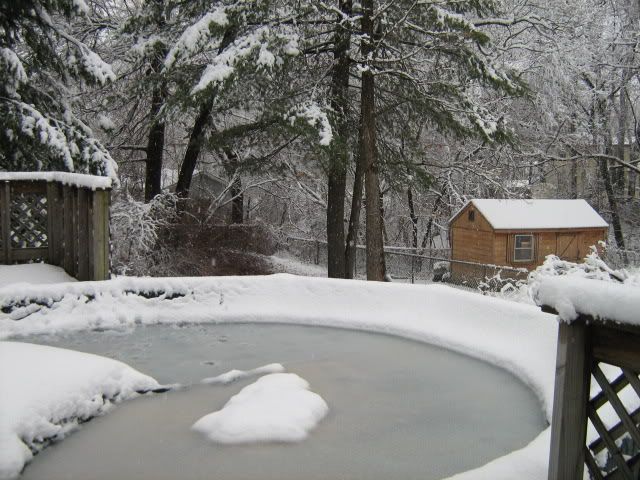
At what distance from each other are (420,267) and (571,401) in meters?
16.9

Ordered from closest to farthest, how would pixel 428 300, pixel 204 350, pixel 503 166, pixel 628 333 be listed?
pixel 628 333 → pixel 204 350 → pixel 428 300 → pixel 503 166

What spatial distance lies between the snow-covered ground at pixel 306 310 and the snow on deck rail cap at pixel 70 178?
107cm

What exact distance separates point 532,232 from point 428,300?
38.7ft

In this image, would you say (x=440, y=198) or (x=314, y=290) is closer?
(x=314, y=290)

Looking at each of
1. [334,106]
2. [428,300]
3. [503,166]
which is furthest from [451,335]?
[503,166]

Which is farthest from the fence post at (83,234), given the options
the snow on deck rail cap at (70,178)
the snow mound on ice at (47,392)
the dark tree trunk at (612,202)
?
the dark tree trunk at (612,202)

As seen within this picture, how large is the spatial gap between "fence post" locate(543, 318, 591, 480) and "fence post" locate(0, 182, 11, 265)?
6.63m

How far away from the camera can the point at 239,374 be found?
15.9ft

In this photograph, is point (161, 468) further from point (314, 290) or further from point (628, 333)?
point (314, 290)

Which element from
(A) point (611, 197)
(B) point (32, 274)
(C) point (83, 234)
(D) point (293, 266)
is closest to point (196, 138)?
(D) point (293, 266)

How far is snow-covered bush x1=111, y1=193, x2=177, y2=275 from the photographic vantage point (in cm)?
1200

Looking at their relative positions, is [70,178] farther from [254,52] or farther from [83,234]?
[254,52]

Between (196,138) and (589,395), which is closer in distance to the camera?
(589,395)

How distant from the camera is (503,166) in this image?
1578 cm
